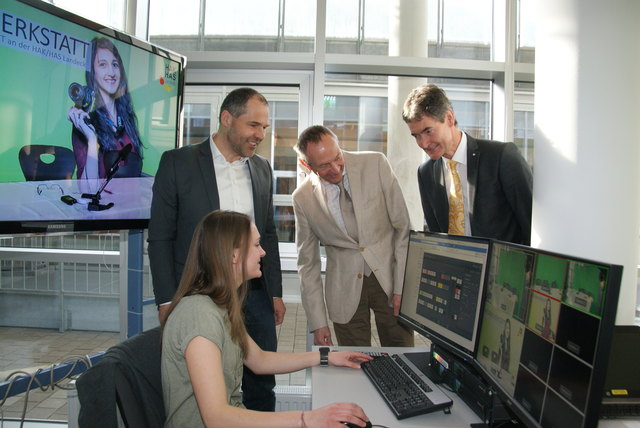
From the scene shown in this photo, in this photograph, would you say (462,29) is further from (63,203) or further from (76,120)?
(63,203)

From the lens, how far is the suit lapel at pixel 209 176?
2.03 metres

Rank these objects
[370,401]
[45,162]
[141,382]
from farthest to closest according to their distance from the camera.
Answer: [45,162]
[370,401]
[141,382]

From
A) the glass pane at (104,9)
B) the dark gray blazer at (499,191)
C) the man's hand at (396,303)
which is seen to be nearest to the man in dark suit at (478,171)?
the dark gray blazer at (499,191)

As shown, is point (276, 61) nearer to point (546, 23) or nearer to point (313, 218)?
point (313, 218)

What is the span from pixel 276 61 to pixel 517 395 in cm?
242

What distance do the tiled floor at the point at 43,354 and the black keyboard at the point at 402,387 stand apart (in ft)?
5.18

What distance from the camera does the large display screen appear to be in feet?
5.80

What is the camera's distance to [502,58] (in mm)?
3072

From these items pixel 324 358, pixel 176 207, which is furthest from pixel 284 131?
pixel 324 358

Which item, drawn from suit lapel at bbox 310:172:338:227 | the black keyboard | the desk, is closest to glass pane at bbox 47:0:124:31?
the desk

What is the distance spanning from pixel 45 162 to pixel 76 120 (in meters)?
0.23

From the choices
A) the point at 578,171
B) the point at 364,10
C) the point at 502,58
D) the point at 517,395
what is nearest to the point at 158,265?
the point at 517,395

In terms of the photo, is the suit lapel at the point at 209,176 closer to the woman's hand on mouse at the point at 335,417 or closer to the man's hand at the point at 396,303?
A: the man's hand at the point at 396,303

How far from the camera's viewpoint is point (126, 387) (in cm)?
111
